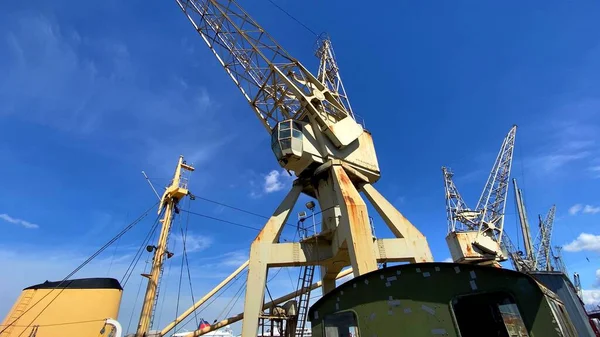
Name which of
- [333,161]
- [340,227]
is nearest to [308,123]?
[333,161]

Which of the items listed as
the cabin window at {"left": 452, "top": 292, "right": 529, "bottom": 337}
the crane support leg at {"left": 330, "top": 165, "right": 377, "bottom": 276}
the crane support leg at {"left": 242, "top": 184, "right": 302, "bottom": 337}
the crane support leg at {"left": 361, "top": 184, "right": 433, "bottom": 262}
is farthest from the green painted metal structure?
the crane support leg at {"left": 361, "top": 184, "right": 433, "bottom": 262}

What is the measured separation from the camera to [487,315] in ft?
16.1

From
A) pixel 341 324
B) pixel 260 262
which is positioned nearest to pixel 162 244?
pixel 260 262

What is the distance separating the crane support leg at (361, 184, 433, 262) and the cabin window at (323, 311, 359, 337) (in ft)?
29.0

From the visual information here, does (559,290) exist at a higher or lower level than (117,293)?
lower

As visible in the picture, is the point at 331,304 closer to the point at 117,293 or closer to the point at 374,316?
the point at 374,316

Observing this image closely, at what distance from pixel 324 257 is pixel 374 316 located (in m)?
9.83

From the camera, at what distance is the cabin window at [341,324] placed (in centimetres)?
557

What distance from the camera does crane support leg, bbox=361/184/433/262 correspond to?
545 inches

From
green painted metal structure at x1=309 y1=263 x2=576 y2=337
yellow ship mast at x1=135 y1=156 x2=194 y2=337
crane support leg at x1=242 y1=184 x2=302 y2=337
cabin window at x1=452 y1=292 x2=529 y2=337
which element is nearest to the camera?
green painted metal structure at x1=309 y1=263 x2=576 y2=337

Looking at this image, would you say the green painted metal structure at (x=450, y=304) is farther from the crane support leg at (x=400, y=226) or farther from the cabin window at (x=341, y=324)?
the crane support leg at (x=400, y=226)

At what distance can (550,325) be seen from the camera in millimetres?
3842

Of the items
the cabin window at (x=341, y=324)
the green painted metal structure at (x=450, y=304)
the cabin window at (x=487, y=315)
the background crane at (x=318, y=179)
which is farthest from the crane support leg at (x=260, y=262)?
the cabin window at (x=487, y=315)

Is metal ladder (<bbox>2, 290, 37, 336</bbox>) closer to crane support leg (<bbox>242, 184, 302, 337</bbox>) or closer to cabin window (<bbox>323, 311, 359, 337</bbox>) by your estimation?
crane support leg (<bbox>242, 184, 302, 337</bbox>)
